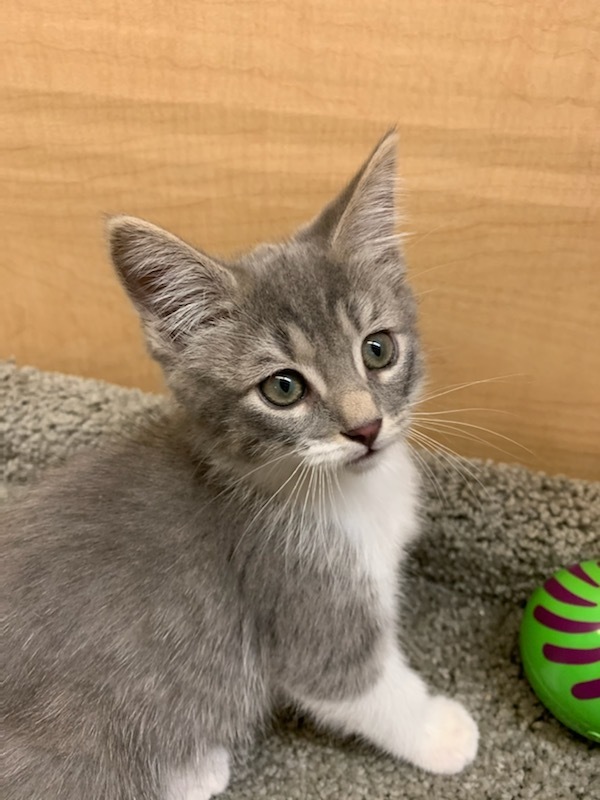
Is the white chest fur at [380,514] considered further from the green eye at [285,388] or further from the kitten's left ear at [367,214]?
the kitten's left ear at [367,214]

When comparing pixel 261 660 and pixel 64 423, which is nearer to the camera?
pixel 261 660

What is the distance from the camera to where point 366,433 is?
93cm

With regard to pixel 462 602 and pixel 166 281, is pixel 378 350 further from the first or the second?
pixel 462 602

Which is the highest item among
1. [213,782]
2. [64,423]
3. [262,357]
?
[262,357]

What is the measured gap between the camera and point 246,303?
3.29ft

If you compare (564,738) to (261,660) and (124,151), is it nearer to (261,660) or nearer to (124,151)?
(261,660)

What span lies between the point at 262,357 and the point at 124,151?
1.96ft

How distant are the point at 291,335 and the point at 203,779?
28.6 inches

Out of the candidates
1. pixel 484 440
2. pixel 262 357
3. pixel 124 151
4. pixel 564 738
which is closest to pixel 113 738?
pixel 262 357

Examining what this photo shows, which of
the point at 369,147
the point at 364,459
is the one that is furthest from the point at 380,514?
the point at 369,147

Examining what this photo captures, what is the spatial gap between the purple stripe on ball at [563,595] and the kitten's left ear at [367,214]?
0.58 metres

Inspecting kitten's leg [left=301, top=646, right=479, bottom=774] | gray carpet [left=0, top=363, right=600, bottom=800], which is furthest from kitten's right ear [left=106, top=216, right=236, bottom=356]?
kitten's leg [left=301, top=646, right=479, bottom=774]

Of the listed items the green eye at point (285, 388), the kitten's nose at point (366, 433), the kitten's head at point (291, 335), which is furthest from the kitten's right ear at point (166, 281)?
the kitten's nose at point (366, 433)

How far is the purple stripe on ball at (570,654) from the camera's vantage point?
108 cm
